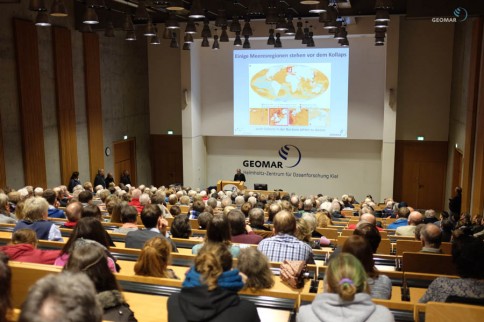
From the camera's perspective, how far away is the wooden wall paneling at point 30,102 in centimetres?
1141

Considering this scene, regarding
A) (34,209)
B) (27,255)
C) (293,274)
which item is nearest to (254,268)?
(293,274)

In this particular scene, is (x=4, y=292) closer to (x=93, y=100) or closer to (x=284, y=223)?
(x=284, y=223)

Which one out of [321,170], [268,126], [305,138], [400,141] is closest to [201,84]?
[268,126]

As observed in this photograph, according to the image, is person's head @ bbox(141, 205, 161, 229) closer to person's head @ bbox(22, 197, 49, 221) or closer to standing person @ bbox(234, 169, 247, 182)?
person's head @ bbox(22, 197, 49, 221)

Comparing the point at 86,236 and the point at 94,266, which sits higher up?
the point at 94,266

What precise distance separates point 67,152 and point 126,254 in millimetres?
9471

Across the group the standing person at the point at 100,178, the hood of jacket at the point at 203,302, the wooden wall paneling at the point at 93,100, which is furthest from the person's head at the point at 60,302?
the wooden wall paneling at the point at 93,100

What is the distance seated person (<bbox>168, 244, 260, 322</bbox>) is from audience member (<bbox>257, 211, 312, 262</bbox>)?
1.84m

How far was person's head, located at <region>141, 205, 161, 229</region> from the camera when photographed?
4.97 meters

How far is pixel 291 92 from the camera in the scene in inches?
622

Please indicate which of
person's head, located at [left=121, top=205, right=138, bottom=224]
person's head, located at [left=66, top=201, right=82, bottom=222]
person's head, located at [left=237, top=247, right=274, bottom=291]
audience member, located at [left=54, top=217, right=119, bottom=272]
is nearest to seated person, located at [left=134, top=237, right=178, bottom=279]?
audience member, located at [left=54, top=217, right=119, bottom=272]

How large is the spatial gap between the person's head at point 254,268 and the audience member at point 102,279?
2.89 feet

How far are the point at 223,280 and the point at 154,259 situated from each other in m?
1.19

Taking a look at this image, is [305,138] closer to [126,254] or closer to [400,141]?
[400,141]
